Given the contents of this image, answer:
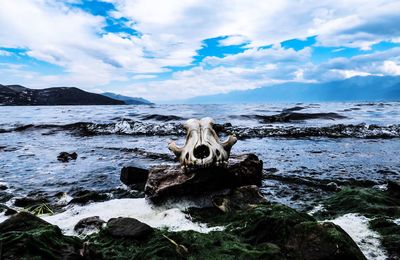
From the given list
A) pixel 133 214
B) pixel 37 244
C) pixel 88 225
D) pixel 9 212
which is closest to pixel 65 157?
pixel 9 212

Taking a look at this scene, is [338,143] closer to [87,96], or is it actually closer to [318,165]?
[318,165]

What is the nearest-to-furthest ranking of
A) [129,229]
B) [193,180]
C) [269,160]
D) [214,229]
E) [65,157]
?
[129,229] < [214,229] < [193,180] < [269,160] < [65,157]

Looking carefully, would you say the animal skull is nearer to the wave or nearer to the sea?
the sea

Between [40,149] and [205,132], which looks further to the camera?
[40,149]

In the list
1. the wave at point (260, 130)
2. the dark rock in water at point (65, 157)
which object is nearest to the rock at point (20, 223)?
the dark rock in water at point (65, 157)

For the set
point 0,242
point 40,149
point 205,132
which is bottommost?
point 40,149

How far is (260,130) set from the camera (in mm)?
21625

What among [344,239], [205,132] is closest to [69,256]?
[344,239]

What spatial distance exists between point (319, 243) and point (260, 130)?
59.0ft

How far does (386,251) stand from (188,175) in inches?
147

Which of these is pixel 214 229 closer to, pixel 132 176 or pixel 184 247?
pixel 184 247

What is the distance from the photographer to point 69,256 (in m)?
3.70

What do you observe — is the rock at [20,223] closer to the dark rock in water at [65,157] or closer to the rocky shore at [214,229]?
the rocky shore at [214,229]

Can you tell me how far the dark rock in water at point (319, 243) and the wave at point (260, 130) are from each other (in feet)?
37.2
